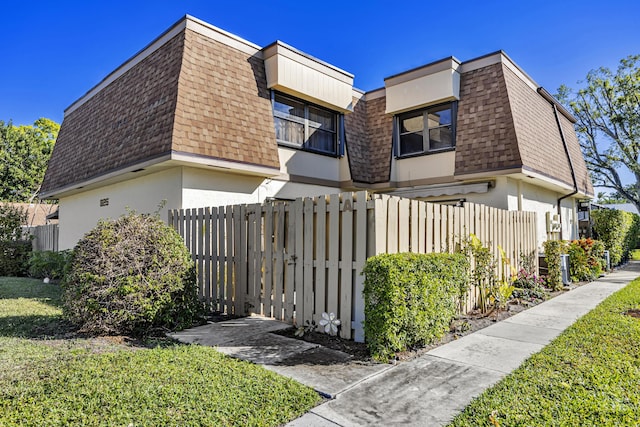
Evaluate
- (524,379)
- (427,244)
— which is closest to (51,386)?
(524,379)

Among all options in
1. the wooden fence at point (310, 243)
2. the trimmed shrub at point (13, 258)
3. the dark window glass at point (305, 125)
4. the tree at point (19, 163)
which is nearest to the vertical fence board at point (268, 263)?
the wooden fence at point (310, 243)

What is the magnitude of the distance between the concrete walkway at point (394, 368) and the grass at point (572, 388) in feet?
0.59

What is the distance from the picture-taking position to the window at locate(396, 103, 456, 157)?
11133 mm

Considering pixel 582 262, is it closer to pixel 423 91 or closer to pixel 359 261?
pixel 423 91

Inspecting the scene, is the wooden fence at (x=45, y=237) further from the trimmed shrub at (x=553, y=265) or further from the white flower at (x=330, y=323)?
the trimmed shrub at (x=553, y=265)

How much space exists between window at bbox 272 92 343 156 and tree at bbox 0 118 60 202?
29.1 meters

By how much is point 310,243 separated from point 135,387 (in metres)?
2.95

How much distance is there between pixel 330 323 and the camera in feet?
17.1

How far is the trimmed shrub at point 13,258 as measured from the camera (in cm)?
1381

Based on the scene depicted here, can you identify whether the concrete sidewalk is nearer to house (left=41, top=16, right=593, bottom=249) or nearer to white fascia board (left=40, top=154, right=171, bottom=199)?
house (left=41, top=16, right=593, bottom=249)

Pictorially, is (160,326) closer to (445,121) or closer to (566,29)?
(445,121)

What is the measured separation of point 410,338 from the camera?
4.54 m

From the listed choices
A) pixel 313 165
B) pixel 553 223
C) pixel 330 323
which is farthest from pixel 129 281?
pixel 553 223

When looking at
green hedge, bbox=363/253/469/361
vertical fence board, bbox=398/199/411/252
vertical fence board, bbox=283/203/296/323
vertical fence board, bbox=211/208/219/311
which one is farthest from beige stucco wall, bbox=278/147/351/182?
green hedge, bbox=363/253/469/361
